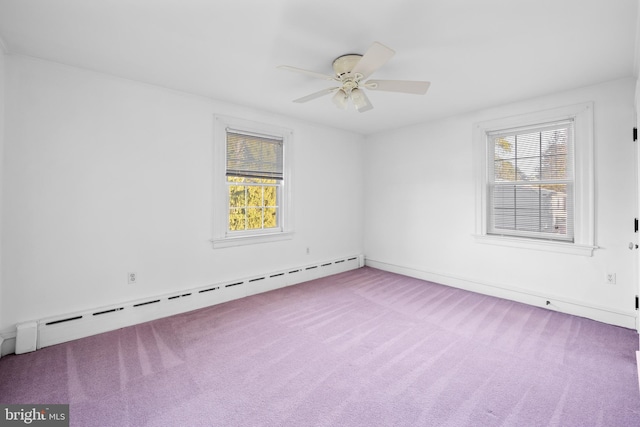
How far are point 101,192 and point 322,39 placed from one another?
2.47 metres

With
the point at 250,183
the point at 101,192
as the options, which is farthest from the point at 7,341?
the point at 250,183

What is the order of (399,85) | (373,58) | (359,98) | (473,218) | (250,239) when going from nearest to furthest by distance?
(373,58) < (399,85) < (359,98) < (250,239) < (473,218)

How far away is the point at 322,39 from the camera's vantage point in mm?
2205

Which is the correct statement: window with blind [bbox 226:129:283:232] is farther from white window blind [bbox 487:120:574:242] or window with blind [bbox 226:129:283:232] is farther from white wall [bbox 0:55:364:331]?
white window blind [bbox 487:120:574:242]

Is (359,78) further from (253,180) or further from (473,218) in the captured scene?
(473,218)

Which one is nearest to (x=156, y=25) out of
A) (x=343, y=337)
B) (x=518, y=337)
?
(x=343, y=337)

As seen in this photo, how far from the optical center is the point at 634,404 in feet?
5.99

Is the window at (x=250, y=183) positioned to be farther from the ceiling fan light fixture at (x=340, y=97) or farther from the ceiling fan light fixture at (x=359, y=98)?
the ceiling fan light fixture at (x=359, y=98)

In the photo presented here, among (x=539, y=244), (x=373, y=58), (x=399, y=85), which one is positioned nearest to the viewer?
(x=373, y=58)

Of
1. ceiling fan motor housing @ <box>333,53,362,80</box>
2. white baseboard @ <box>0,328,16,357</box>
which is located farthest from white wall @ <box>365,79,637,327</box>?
white baseboard @ <box>0,328,16,357</box>

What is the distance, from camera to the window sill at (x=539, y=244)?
3178mm

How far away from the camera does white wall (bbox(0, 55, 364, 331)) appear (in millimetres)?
2449

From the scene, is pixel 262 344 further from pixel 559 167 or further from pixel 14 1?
pixel 559 167

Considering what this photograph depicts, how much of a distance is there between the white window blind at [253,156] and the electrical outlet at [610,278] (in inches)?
156
